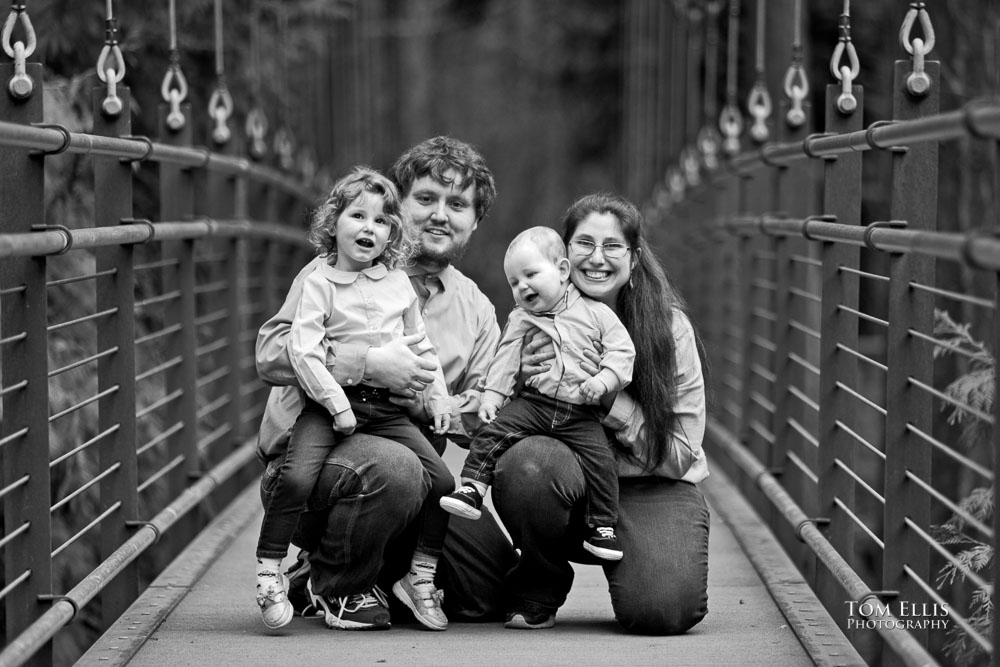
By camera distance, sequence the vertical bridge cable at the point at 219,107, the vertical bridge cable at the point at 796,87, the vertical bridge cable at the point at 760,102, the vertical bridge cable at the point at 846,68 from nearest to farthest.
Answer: the vertical bridge cable at the point at 846,68 < the vertical bridge cable at the point at 796,87 < the vertical bridge cable at the point at 219,107 < the vertical bridge cable at the point at 760,102

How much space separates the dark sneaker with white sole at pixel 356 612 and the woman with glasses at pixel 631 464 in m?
0.35

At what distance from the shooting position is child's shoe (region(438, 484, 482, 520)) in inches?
140

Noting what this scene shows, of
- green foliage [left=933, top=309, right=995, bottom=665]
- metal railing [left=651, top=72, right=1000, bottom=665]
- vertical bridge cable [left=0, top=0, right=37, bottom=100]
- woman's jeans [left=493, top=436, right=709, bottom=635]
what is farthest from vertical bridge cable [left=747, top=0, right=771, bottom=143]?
vertical bridge cable [left=0, top=0, right=37, bottom=100]

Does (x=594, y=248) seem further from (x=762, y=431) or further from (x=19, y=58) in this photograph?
(x=762, y=431)

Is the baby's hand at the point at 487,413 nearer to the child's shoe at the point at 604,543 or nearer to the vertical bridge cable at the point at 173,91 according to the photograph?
the child's shoe at the point at 604,543

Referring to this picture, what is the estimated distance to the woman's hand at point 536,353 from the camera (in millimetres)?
3721

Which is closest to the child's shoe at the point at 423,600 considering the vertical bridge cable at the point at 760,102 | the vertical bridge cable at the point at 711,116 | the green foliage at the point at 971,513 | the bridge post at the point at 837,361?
the bridge post at the point at 837,361

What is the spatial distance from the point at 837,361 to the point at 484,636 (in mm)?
1270

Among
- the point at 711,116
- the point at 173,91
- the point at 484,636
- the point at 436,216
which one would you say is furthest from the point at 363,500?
the point at 711,116

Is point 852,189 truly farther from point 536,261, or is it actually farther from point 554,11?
point 554,11

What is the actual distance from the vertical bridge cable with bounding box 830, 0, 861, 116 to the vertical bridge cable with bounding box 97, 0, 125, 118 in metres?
2.01

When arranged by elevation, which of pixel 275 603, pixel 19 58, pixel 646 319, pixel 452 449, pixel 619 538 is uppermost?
pixel 19 58

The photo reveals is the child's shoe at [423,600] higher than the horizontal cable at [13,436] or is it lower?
lower

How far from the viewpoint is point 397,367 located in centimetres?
361
